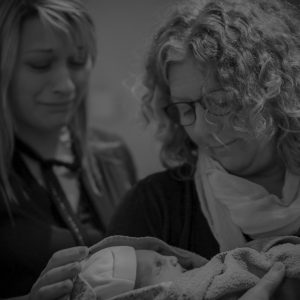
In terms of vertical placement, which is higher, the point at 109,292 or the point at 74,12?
the point at 74,12

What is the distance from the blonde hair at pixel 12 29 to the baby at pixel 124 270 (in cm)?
48

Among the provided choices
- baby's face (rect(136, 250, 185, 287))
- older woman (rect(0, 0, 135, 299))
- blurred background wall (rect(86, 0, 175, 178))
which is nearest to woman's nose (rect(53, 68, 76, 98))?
older woman (rect(0, 0, 135, 299))

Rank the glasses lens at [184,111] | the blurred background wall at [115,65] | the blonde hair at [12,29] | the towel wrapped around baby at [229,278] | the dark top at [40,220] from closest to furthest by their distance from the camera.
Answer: the towel wrapped around baby at [229,278], the glasses lens at [184,111], the dark top at [40,220], the blonde hair at [12,29], the blurred background wall at [115,65]

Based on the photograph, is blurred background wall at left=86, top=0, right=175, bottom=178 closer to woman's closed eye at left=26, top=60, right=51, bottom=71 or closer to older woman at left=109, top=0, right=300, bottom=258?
woman's closed eye at left=26, top=60, right=51, bottom=71

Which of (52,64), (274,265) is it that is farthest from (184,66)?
(52,64)

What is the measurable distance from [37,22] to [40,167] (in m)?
0.39

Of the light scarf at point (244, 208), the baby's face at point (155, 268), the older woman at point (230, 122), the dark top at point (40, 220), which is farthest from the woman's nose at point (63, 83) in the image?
the baby's face at point (155, 268)

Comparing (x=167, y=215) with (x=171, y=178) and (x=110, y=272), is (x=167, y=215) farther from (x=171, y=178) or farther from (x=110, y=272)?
(x=110, y=272)

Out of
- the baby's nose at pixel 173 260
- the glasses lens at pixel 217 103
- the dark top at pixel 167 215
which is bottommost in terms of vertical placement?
the baby's nose at pixel 173 260

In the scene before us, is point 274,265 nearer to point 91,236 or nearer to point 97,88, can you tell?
point 91,236

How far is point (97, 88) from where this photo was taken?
9.41ft

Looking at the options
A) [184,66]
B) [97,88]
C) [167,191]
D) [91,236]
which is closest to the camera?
[184,66]

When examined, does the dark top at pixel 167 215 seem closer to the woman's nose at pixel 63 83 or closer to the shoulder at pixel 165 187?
the shoulder at pixel 165 187

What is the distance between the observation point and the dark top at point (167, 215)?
1.17 m
